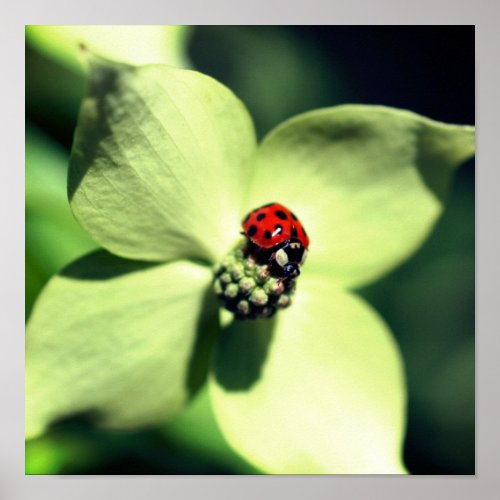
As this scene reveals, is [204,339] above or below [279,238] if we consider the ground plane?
below

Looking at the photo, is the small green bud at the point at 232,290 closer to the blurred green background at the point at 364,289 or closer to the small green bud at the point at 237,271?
the small green bud at the point at 237,271

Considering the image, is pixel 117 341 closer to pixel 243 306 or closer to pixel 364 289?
pixel 243 306

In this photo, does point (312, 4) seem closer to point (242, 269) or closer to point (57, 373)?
point (242, 269)

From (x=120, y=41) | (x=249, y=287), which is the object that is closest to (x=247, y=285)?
(x=249, y=287)

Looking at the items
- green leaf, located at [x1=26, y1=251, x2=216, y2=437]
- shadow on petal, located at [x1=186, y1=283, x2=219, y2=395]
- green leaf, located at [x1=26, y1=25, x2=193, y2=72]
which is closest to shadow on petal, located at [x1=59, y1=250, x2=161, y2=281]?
green leaf, located at [x1=26, y1=251, x2=216, y2=437]

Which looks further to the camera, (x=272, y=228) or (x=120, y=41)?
(x=120, y=41)

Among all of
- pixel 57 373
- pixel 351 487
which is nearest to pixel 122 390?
pixel 57 373
